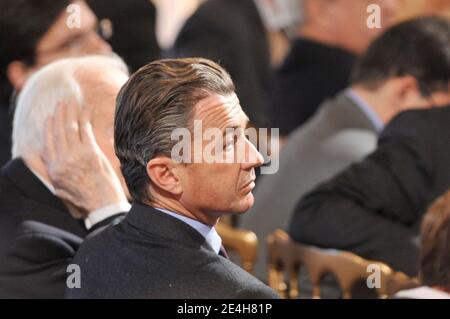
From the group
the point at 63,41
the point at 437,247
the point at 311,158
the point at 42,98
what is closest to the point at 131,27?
the point at 63,41

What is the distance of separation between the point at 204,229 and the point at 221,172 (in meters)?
0.10

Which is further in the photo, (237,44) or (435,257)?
(237,44)

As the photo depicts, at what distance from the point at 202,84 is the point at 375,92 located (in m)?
1.50

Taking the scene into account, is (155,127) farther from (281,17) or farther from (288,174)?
(281,17)

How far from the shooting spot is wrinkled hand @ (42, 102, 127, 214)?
1952 mm

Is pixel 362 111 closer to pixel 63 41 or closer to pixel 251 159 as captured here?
pixel 63 41

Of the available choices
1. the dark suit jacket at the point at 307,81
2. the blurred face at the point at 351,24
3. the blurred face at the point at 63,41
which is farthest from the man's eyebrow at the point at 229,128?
the blurred face at the point at 351,24

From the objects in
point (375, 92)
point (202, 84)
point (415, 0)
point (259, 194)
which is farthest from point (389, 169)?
point (415, 0)

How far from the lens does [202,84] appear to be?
1547 mm

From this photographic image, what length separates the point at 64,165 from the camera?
196 centimetres

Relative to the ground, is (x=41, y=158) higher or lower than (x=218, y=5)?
lower

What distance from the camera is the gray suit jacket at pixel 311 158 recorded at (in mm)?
2918

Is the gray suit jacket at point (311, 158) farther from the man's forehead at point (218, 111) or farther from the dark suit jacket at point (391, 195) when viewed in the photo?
the man's forehead at point (218, 111)
